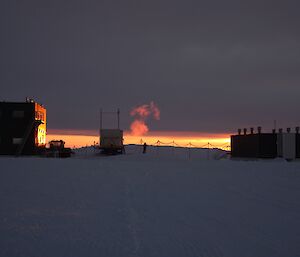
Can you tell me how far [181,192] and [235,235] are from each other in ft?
23.7

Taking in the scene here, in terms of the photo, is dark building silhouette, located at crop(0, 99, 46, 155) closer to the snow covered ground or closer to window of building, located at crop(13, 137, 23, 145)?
window of building, located at crop(13, 137, 23, 145)

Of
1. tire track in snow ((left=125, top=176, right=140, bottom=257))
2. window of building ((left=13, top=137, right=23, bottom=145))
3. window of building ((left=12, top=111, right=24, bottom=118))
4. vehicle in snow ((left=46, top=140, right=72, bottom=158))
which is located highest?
window of building ((left=12, top=111, right=24, bottom=118))

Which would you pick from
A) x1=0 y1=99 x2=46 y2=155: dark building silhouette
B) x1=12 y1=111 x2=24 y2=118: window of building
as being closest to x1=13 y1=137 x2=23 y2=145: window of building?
x1=0 y1=99 x2=46 y2=155: dark building silhouette

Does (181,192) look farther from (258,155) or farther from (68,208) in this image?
(258,155)

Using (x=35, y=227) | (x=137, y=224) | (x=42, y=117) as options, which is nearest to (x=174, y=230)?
(x=137, y=224)

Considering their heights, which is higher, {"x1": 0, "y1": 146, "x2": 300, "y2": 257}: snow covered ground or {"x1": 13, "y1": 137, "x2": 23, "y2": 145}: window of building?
{"x1": 13, "y1": 137, "x2": 23, "y2": 145}: window of building

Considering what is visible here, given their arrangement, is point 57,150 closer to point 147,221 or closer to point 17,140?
point 17,140

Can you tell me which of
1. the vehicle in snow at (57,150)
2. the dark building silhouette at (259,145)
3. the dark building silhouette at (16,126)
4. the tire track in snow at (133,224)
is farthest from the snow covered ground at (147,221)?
the dark building silhouette at (16,126)

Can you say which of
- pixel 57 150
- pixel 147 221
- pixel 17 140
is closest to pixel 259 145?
pixel 57 150

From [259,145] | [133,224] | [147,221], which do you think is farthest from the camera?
[259,145]

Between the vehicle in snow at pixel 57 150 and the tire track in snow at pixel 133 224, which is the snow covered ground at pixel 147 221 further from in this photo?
the vehicle in snow at pixel 57 150

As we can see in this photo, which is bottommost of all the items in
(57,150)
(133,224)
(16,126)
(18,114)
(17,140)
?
(133,224)

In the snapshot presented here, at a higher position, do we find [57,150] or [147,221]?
[57,150]

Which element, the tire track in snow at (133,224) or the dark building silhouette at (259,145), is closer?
the tire track in snow at (133,224)
